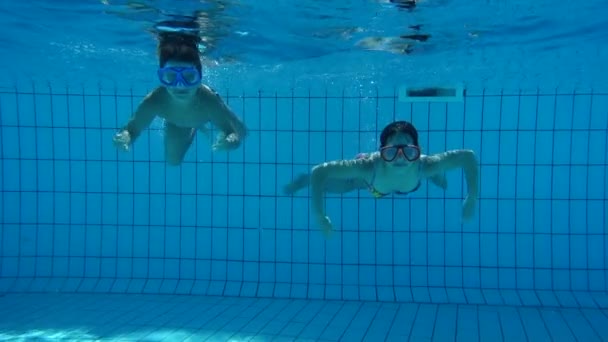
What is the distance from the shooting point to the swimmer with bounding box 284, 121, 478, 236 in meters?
5.60

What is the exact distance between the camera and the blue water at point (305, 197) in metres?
8.02

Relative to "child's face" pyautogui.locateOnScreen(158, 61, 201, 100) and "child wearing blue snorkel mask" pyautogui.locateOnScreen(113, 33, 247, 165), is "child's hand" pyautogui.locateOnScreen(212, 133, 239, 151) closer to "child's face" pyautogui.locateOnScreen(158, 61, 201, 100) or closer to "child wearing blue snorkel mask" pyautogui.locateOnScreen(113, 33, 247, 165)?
"child wearing blue snorkel mask" pyautogui.locateOnScreen(113, 33, 247, 165)

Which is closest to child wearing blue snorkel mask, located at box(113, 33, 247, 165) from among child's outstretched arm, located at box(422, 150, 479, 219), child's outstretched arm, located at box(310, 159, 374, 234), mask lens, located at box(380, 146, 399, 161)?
child's outstretched arm, located at box(310, 159, 374, 234)

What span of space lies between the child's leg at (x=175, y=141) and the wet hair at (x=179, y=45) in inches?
37.9

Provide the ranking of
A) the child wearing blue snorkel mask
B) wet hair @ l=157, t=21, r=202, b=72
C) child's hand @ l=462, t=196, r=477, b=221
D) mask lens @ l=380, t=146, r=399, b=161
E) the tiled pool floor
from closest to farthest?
mask lens @ l=380, t=146, r=399, b=161
the child wearing blue snorkel mask
child's hand @ l=462, t=196, r=477, b=221
wet hair @ l=157, t=21, r=202, b=72
the tiled pool floor

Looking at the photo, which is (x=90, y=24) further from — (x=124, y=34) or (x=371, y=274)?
(x=371, y=274)

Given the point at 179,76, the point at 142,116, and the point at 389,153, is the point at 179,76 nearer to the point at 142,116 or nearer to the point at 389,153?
the point at 142,116

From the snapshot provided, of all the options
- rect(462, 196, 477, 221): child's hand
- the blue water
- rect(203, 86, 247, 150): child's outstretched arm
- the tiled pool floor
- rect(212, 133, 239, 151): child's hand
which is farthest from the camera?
the blue water

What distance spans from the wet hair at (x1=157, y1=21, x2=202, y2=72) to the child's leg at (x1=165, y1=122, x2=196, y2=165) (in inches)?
37.9

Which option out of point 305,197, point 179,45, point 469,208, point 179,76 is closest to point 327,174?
point 469,208

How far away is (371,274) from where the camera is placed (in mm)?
9898

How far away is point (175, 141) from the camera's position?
6953mm

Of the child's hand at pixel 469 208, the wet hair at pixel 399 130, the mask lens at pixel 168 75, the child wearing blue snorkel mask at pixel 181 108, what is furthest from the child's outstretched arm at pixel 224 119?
the child's hand at pixel 469 208

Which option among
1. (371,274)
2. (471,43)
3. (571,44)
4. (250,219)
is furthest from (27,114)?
(571,44)
